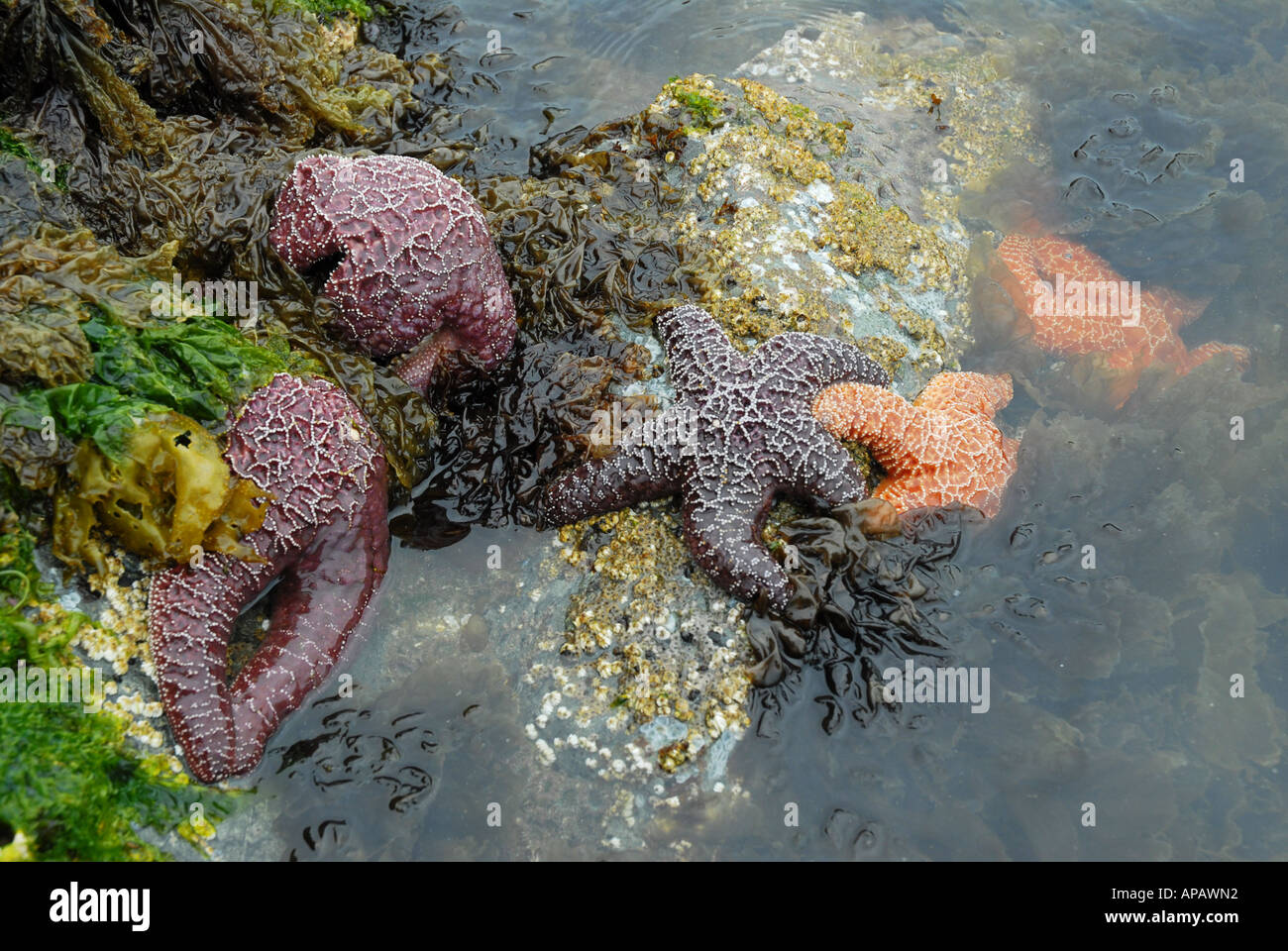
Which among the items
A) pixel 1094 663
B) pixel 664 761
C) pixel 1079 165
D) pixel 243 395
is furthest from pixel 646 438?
pixel 1079 165

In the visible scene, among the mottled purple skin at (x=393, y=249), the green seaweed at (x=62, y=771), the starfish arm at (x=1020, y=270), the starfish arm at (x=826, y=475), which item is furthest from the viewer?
the starfish arm at (x=1020, y=270)

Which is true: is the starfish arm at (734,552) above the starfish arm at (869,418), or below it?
below

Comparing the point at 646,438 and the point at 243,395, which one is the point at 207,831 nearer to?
the point at 243,395

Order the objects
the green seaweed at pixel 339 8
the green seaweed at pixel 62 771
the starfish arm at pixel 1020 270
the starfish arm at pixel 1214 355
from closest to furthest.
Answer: the green seaweed at pixel 62 771 < the starfish arm at pixel 1214 355 < the starfish arm at pixel 1020 270 < the green seaweed at pixel 339 8

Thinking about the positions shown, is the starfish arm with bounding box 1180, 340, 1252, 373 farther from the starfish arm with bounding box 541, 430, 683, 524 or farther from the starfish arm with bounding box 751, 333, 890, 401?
the starfish arm with bounding box 541, 430, 683, 524

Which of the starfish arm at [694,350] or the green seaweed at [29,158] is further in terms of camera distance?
the starfish arm at [694,350]

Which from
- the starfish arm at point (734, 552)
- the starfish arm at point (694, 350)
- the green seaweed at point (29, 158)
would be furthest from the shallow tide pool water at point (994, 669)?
the green seaweed at point (29, 158)

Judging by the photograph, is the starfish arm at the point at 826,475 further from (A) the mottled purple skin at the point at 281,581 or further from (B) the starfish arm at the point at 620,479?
(A) the mottled purple skin at the point at 281,581
